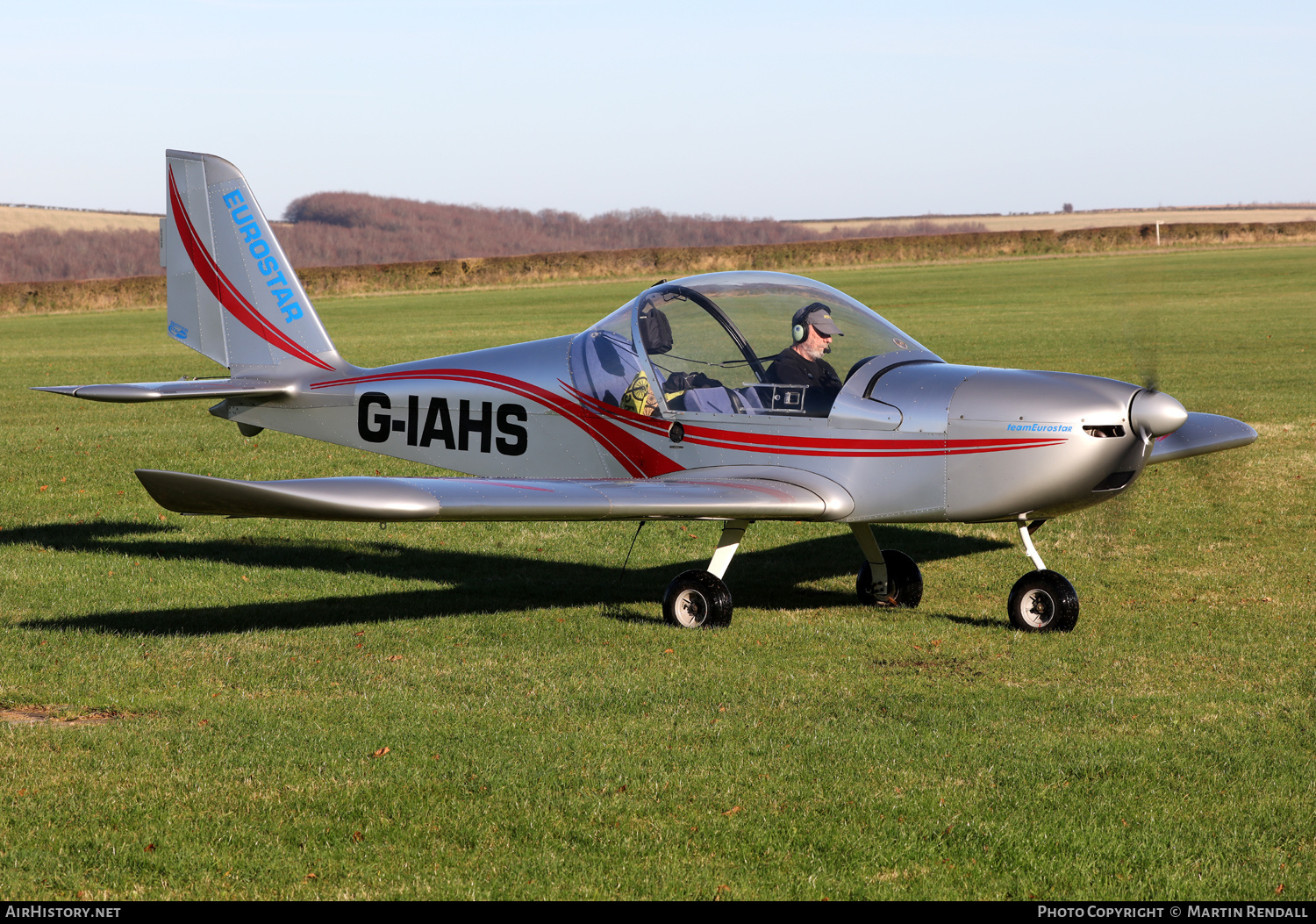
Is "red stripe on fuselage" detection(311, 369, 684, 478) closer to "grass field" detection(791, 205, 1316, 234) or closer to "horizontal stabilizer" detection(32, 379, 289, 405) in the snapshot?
"horizontal stabilizer" detection(32, 379, 289, 405)

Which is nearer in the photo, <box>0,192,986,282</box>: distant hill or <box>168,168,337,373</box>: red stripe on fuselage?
<box>168,168,337,373</box>: red stripe on fuselage

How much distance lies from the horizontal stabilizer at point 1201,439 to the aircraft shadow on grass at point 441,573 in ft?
7.15

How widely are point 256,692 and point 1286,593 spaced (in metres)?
7.61

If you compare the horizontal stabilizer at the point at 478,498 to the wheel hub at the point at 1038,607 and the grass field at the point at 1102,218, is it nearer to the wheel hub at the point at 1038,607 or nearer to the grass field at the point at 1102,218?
the wheel hub at the point at 1038,607

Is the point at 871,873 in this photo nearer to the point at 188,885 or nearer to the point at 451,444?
the point at 188,885

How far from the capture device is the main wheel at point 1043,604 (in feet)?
28.7

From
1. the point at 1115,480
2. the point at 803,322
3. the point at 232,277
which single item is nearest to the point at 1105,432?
the point at 1115,480

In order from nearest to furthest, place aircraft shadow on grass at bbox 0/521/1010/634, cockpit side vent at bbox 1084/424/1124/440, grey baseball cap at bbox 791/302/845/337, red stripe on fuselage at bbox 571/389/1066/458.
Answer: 1. cockpit side vent at bbox 1084/424/1124/440
2. red stripe on fuselage at bbox 571/389/1066/458
3. grey baseball cap at bbox 791/302/845/337
4. aircraft shadow on grass at bbox 0/521/1010/634

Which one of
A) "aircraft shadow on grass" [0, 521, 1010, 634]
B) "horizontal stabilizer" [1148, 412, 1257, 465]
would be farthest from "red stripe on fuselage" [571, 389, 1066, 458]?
"horizontal stabilizer" [1148, 412, 1257, 465]

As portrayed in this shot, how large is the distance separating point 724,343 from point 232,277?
5153mm

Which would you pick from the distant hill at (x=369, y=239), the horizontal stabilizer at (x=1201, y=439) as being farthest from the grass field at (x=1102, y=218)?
the horizontal stabilizer at (x=1201, y=439)

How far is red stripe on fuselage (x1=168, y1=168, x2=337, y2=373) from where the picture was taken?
11625 mm

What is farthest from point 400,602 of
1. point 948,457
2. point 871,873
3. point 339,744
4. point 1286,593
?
point 1286,593

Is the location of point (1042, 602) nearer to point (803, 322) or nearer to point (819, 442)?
point (819, 442)
